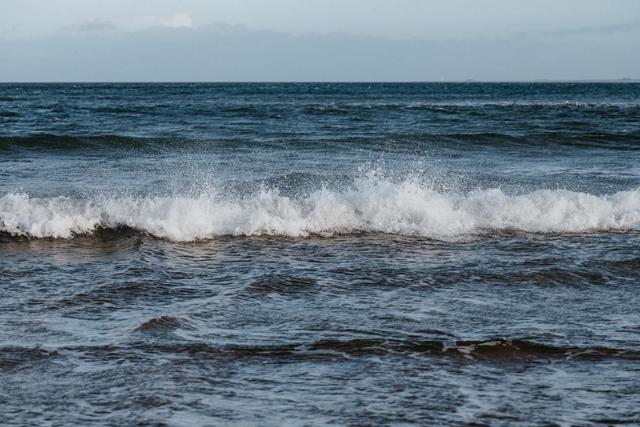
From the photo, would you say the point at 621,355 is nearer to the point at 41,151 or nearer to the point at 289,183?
the point at 289,183

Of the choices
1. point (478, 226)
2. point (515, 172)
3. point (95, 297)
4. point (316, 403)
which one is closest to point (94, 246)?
point (95, 297)

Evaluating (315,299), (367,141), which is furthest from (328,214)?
(367,141)

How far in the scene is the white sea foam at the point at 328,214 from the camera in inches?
437

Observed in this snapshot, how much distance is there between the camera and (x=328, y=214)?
11664 millimetres

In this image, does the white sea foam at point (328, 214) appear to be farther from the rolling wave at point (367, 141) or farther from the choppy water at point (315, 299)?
the rolling wave at point (367, 141)

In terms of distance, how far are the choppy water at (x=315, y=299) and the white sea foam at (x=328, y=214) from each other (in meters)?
0.03

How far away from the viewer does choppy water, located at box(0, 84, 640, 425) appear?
5.18 m

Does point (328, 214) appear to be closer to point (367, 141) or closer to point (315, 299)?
point (315, 299)

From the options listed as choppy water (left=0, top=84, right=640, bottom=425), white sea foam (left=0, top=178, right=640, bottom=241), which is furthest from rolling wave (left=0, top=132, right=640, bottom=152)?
white sea foam (left=0, top=178, right=640, bottom=241)

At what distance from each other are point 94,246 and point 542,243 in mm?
5453

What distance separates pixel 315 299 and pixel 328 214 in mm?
4137

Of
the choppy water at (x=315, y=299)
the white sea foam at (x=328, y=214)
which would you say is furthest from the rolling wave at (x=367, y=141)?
the white sea foam at (x=328, y=214)

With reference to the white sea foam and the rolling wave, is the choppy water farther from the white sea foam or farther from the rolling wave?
the rolling wave

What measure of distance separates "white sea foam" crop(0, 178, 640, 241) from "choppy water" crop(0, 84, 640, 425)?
32 millimetres
